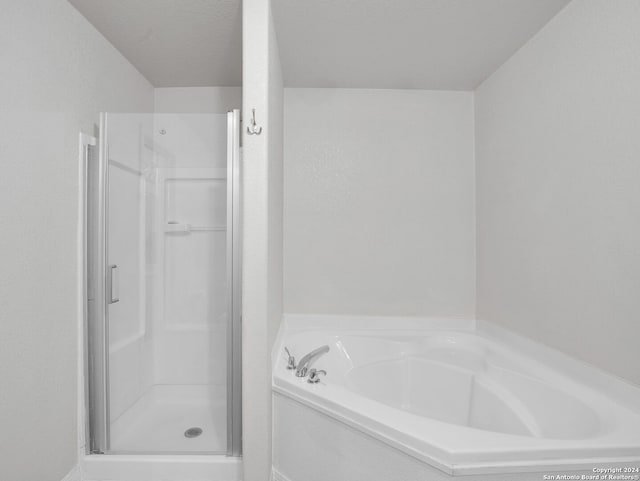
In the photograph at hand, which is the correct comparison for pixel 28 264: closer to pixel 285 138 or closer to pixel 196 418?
pixel 196 418

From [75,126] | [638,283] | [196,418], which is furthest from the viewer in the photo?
[196,418]

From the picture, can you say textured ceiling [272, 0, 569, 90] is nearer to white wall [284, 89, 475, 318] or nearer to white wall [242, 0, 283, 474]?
white wall [284, 89, 475, 318]

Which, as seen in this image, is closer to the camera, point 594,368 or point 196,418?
point 594,368

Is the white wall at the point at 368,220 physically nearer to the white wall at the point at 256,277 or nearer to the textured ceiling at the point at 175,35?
the textured ceiling at the point at 175,35

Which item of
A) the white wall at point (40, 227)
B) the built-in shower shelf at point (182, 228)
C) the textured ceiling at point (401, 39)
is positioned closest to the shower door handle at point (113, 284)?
the white wall at point (40, 227)

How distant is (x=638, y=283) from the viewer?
1211 millimetres

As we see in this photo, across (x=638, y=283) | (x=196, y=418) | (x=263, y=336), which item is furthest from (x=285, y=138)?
(x=638, y=283)

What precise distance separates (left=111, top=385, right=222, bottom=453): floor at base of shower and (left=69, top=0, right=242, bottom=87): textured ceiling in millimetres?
1980

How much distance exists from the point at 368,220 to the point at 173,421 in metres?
1.74

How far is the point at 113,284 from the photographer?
5.87 feet

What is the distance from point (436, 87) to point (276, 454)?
98.2 inches

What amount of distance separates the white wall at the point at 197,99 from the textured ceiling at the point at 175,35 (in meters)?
0.10

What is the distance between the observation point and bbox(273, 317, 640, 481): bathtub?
106cm

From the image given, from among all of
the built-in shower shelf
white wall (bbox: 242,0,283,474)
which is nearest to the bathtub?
white wall (bbox: 242,0,283,474)
